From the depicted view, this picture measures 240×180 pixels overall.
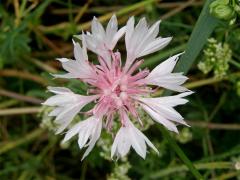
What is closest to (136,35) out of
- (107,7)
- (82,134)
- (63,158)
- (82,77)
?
(82,77)

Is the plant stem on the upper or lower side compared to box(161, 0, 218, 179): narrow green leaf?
lower

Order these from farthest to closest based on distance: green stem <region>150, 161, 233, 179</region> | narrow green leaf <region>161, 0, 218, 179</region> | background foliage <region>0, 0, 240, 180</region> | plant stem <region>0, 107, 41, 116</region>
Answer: plant stem <region>0, 107, 41, 116</region> → background foliage <region>0, 0, 240, 180</region> → green stem <region>150, 161, 233, 179</region> → narrow green leaf <region>161, 0, 218, 179</region>

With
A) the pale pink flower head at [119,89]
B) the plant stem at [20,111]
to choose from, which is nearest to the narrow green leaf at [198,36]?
the pale pink flower head at [119,89]

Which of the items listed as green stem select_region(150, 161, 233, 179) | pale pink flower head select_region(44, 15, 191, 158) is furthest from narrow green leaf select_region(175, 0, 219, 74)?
green stem select_region(150, 161, 233, 179)

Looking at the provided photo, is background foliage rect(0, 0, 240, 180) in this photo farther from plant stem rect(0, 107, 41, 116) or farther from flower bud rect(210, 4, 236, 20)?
flower bud rect(210, 4, 236, 20)

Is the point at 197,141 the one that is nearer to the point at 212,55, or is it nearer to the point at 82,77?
the point at 212,55

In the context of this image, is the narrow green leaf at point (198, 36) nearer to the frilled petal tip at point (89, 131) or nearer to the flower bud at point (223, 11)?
the flower bud at point (223, 11)

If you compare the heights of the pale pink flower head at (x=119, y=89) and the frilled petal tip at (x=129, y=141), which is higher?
the pale pink flower head at (x=119, y=89)
